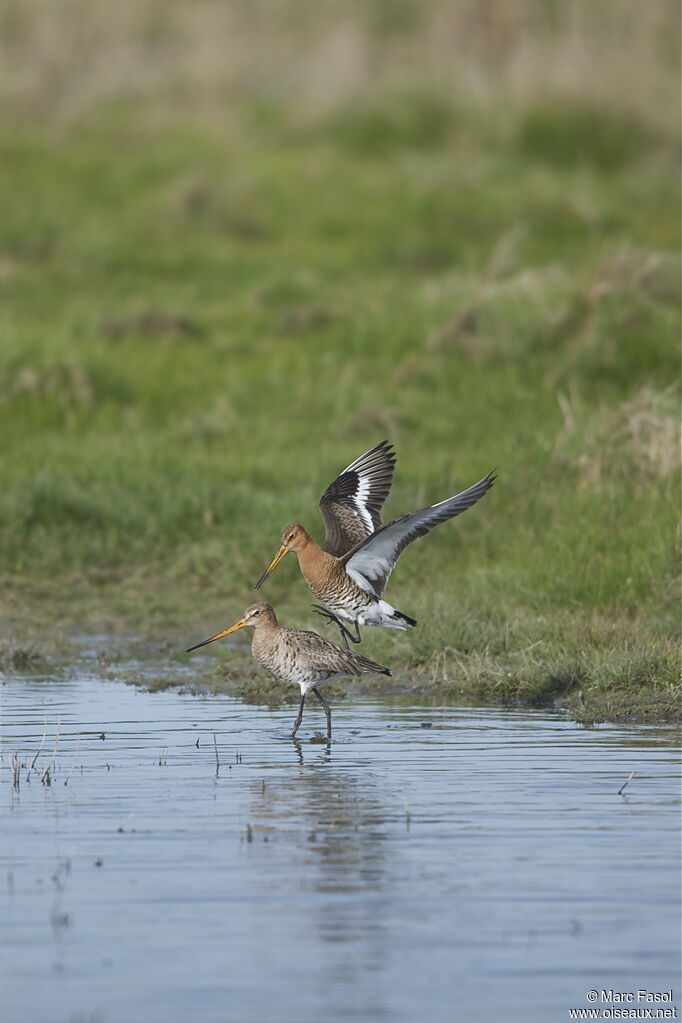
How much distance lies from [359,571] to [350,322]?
6.76 meters

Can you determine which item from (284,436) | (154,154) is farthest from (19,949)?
(154,154)

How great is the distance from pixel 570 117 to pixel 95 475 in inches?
481

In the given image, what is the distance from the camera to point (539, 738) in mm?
9016

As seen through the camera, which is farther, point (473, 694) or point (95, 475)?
point (95, 475)

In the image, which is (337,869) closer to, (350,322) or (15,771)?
(15,771)

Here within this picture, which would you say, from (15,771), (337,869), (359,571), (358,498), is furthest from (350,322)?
(337,869)

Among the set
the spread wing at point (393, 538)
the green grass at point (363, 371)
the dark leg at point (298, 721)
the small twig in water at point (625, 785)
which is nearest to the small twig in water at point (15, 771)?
the dark leg at point (298, 721)

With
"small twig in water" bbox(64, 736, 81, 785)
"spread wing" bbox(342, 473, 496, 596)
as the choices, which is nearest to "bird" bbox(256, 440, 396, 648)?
"spread wing" bbox(342, 473, 496, 596)

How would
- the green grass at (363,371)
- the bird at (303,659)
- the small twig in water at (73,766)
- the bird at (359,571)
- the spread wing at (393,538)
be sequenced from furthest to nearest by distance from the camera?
the green grass at (363,371) < the bird at (359,571) < the bird at (303,659) < the spread wing at (393,538) < the small twig in water at (73,766)

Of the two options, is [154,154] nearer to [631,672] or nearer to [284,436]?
[284,436]

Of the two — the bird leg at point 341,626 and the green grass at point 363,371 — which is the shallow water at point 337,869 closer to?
the bird leg at point 341,626

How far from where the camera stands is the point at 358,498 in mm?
11055

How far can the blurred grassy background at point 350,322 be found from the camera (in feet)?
40.2

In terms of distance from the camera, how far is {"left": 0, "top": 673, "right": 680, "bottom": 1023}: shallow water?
5.61 meters
